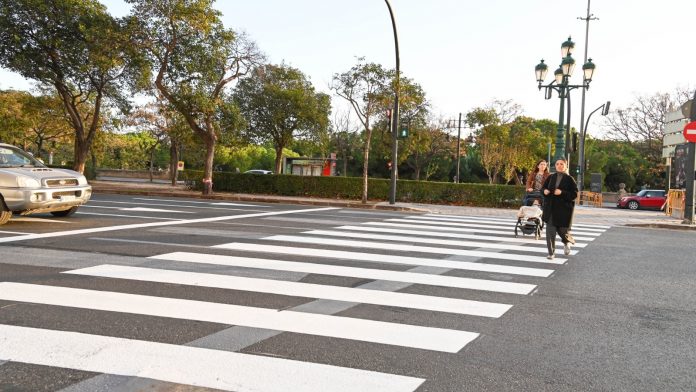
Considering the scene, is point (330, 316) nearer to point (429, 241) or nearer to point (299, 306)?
point (299, 306)

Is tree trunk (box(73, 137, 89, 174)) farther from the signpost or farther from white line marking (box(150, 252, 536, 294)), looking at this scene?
the signpost

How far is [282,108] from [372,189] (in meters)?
13.2

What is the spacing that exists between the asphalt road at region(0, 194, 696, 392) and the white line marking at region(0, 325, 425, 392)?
16 mm

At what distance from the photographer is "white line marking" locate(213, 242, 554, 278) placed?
791 centimetres

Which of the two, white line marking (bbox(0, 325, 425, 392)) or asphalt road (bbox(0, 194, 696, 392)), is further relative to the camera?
asphalt road (bbox(0, 194, 696, 392))

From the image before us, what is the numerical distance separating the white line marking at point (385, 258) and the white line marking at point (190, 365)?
4.42 m

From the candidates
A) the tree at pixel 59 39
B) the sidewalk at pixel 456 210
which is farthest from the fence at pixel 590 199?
the tree at pixel 59 39

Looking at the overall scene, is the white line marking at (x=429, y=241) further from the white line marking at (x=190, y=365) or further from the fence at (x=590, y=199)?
the fence at (x=590, y=199)

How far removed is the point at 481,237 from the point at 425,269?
4457 mm

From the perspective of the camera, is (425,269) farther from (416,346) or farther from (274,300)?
(416,346)

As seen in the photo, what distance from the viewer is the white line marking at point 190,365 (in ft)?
11.5

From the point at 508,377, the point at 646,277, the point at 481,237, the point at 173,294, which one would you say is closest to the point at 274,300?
the point at 173,294

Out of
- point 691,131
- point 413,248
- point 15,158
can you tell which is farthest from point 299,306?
point 691,131

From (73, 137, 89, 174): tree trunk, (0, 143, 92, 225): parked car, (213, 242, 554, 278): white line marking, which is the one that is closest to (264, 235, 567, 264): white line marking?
(213, 242, 554, 278): white line marking
